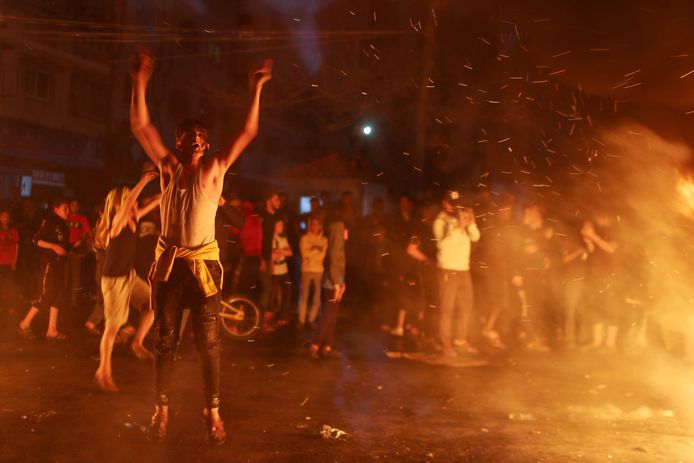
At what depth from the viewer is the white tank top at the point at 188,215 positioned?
482cm

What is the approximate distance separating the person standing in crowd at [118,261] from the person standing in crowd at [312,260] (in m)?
4.03

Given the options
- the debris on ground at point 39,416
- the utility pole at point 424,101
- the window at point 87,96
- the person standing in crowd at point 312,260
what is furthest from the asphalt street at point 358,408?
the window at point 87,96

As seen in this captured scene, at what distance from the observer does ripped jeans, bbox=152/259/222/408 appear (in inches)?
192

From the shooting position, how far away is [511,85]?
1723 cm

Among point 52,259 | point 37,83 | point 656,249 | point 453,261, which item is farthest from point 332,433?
point 37,83

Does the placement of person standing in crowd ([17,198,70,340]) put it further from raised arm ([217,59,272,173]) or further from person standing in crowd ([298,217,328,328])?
raised arm ([217,59,272,173])

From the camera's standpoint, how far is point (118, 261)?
702 centimetres

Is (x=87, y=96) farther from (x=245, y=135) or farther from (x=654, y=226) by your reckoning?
Result: (x=245, y=135)

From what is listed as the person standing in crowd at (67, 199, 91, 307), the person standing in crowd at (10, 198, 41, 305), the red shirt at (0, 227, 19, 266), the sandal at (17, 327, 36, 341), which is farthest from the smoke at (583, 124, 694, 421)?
the person standing in crowd at (10, 198, 41, 305)

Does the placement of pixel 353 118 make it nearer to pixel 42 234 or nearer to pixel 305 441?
pixel 42 234

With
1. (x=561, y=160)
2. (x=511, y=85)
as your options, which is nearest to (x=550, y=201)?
(x=561, y=160)

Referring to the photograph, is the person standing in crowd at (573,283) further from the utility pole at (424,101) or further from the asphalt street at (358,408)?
the utility pole at (424,101)

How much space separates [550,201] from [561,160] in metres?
1.89

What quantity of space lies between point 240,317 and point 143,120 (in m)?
5.44
